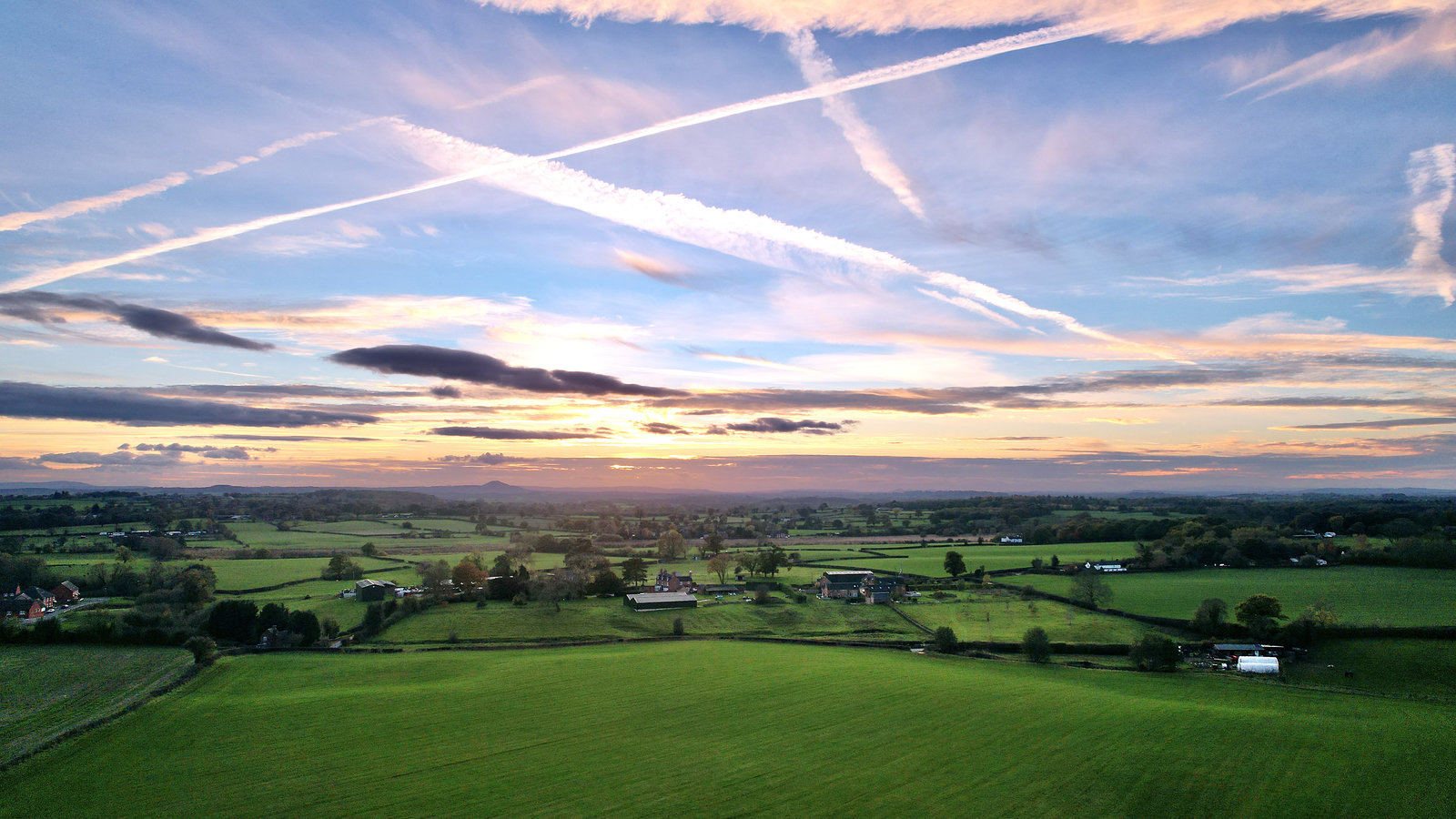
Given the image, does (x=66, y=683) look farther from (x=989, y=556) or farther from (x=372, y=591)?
(x=989, y=556)

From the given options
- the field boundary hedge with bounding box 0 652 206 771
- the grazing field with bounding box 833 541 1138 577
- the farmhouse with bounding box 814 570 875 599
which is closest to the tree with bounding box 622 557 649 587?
the farmhouse with bounding box 814 570 875 599

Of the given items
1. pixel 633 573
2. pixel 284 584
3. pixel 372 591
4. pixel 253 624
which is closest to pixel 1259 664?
pixel 633 573

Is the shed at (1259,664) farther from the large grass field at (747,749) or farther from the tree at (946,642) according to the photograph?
the tree at (946,642)

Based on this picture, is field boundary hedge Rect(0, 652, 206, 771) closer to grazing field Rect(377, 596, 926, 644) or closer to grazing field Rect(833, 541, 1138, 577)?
grazing field Rect(377, 596, 926, 644)

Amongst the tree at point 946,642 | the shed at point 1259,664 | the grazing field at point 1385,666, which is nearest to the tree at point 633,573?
the tree at point 946,642

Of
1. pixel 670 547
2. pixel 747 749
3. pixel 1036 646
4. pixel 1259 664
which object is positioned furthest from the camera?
pixel 670 547

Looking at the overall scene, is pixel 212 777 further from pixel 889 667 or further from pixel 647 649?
pixel 889 667

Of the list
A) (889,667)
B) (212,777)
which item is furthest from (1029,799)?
(212,777)
